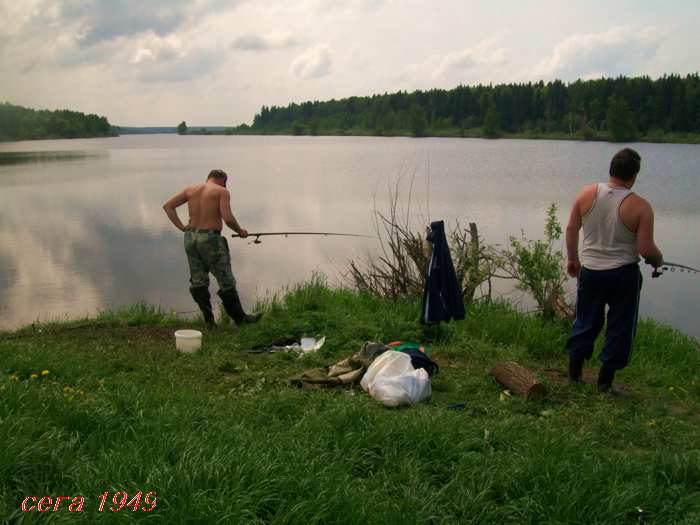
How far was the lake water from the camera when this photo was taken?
1213 centimetres

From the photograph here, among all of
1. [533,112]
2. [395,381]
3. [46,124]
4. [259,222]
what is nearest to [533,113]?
[533,112]

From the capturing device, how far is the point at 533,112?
104750 mm

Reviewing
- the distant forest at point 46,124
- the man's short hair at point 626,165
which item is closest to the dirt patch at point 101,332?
the man's short hair at point 626,165

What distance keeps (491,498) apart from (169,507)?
1570 mm

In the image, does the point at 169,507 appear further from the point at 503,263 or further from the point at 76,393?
the point at 503,263

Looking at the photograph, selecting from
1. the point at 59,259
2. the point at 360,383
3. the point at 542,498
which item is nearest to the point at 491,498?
the point at 542,498

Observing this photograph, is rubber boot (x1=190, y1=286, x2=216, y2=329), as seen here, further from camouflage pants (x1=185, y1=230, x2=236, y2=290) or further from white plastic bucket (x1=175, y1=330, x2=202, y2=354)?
white plastic bucket (x1=175, y1=330, x2=202, y2=354)

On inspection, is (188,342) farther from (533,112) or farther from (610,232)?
(533,112)

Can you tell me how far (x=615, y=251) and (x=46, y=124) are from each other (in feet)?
223

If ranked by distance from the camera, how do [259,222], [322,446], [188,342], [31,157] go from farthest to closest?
1. [31,157]
2. [259,222]
3. [188,342]
4. [322,446]

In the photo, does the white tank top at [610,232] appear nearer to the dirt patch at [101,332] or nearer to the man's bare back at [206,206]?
the man's bare back at [206,206]

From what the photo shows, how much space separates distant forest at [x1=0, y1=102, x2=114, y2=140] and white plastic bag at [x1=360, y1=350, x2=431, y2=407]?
85.9 feet

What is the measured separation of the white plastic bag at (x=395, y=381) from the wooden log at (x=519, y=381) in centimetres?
67

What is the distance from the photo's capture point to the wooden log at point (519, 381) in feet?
17.3
